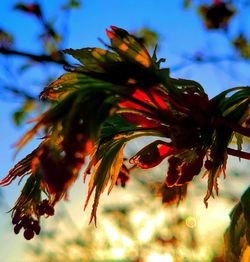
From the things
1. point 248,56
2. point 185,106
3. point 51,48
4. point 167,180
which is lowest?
point 167,180

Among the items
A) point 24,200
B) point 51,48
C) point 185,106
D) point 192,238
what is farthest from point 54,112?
Answer: point 192,238

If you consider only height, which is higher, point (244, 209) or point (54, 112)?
point (54, 112)

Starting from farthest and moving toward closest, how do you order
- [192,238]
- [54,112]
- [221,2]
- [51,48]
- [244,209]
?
[192,238] < [221,2] < [51,48] < [244,209] < [54,112]

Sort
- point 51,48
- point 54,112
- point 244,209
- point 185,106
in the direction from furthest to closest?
point 51,48 < point 244,209 < point 185,106 < point 54,112

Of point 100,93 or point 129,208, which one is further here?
point 129,208

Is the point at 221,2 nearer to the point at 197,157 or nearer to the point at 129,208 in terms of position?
the point at 129,208

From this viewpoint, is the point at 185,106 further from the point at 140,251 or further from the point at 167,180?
the point at 140,251

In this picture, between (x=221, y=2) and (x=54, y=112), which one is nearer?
(x=54, y=112)

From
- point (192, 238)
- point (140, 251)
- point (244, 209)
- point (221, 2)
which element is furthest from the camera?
point (140, 251)

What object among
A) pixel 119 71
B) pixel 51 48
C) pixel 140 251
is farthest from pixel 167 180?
pixel 140 251
